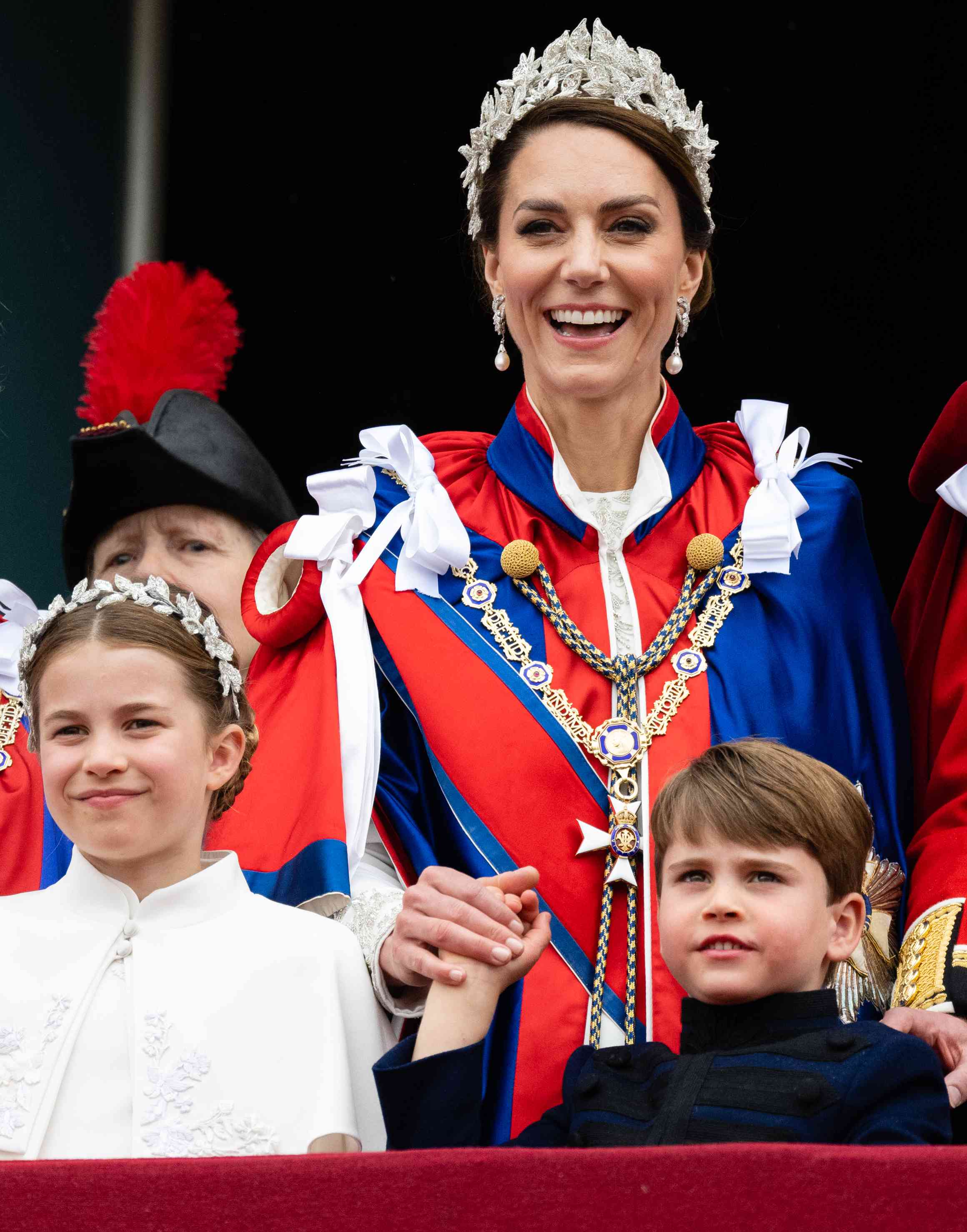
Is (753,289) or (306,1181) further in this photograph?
(753,289)

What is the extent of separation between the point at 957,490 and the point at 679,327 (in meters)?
0.51

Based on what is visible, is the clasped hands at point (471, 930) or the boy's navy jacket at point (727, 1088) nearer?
the boy's navy jacket at point (727, 1088)

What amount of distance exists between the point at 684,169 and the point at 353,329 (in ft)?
4.67

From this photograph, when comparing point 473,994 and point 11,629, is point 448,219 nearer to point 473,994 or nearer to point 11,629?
point 11,629

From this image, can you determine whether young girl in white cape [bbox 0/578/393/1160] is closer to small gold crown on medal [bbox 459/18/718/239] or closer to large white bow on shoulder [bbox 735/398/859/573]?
large white bow on shoulder [bbox 735/398/859/573]

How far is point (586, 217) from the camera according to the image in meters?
2.57

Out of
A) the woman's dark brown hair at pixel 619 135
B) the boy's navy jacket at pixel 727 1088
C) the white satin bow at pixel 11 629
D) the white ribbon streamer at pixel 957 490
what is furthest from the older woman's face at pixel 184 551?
the boy's navy jacket at pixel 727 1088

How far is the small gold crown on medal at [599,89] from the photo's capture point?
268 cm

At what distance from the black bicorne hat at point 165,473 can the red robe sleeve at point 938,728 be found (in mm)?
1179

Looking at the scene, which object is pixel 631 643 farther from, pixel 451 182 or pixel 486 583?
pixel 451 182

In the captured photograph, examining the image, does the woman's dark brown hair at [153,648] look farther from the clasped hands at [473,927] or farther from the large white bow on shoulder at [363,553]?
the clasped hands at [473,927]

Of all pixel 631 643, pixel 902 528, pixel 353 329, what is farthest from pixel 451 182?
pixel 631 643

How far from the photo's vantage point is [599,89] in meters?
2.67

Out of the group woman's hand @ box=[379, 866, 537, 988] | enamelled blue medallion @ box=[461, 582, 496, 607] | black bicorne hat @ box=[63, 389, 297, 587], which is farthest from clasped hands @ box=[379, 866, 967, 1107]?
black bicorne hat @ box=[63, 389, 297, 587]
